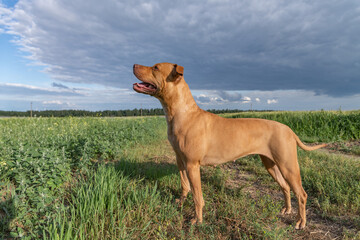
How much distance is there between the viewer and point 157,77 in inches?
123

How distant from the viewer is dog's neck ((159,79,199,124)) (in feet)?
10.5

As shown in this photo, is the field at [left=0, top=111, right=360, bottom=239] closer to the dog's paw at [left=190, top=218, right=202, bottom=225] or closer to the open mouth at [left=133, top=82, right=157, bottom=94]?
the dog's paw at [left=190, top=218, right=202, bottom=225]

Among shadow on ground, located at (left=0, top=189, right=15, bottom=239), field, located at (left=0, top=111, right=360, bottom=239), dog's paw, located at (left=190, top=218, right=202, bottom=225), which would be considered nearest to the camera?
field, located at (left=0, top=111, right=360, bottom=239)

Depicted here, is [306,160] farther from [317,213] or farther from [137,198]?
[137,198]

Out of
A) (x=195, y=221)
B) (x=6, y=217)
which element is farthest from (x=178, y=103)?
(x=6, y=217)

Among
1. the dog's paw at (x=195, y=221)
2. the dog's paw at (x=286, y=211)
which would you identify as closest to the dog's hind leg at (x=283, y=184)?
the dog's paw at (x=286, y=211)

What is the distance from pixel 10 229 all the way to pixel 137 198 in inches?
69.2

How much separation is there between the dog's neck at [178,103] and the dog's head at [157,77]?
0.11 meters

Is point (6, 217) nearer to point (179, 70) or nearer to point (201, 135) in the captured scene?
point (201, 135)

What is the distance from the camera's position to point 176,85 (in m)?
3.18

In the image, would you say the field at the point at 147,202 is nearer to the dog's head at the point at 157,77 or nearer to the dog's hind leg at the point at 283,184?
the dog's hind leg at the point at 283,184

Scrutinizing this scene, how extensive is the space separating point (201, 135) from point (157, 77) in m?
1.10

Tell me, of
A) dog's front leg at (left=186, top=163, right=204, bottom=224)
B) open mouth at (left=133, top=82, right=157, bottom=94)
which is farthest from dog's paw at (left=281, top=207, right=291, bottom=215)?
open mouth at (left=133, top=82, right=157, bottom=94)

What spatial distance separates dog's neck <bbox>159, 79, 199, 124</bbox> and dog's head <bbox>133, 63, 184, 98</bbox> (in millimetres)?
108
